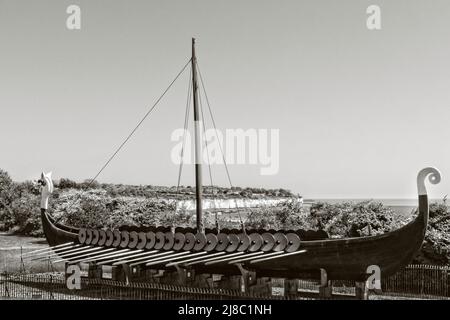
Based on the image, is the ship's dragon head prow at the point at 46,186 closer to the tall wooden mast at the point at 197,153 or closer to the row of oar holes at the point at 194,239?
the row of oar holes at the point at 194,239

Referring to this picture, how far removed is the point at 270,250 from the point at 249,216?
73.7 feet

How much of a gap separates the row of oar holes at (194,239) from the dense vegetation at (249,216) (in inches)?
77.2

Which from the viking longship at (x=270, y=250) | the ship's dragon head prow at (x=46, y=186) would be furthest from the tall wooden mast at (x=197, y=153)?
the ship's dragon head prow at (x=46, y=186)

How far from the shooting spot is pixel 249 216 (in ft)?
135

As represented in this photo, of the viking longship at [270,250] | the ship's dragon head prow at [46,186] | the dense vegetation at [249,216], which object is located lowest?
the dense vegetation at [249,216]

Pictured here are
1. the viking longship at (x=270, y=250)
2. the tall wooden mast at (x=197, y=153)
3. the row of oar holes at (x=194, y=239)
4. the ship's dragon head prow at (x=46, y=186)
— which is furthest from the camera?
the ship's dragon head prow at (x=46, y=186)

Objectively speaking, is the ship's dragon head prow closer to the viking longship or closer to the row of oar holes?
the row of oar holes

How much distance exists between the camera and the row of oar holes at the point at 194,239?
18.6 metres

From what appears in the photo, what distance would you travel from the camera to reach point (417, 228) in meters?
17.7

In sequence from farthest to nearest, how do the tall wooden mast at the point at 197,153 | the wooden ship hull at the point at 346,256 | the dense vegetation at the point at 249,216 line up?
the dense vegetation at the point at 249,216 → the tall wooden mast at the point at 197,153 → the wooden ship hull at the point at 346,256

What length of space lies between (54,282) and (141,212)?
2439 cm

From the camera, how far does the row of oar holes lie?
1861cm

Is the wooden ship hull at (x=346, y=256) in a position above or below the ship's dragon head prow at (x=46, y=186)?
below

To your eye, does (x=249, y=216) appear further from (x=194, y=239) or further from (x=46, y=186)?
(x=194, y=239)
